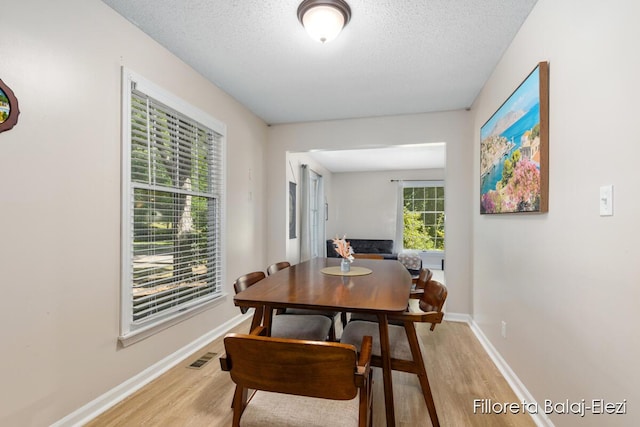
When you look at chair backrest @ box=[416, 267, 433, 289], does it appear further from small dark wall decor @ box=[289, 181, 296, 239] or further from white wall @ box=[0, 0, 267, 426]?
small dark wall decor @ box=[289, 181, 296, 239]

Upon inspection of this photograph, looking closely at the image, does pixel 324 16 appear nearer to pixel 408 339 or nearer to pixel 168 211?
pixel 168 211

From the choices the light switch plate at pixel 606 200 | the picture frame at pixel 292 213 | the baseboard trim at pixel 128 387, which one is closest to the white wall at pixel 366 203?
the picture frame at pixel 292 213

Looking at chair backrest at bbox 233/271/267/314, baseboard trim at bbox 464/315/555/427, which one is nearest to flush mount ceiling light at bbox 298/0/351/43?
chair backrest at bbox 233/271/267/314

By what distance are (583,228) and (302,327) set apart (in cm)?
153

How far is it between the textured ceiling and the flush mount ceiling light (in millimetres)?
70

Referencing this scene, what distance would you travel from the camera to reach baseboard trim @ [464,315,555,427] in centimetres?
165

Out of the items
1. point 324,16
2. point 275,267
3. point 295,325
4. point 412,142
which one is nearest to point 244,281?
point 295,325

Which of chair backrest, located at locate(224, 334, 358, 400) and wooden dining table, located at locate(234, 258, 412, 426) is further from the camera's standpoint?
wooden dining table, located at locate(234, 258, 412, 426)

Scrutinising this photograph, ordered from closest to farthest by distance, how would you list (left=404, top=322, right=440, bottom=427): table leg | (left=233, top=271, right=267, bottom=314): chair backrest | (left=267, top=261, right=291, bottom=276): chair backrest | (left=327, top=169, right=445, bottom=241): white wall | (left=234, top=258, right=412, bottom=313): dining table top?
(left=234, top=258, right=412, bottom=313): dining table top, (left=404, top=322, right=440, bottom=427): table leg, (left=233, top=271, right=267, bottom=314): chair backrest, (left=267, top=261, right=291, bottom=276): chair backrest, (left=327, top=169, right=445, bottom=241): white wall

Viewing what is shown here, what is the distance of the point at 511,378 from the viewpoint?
2.06m

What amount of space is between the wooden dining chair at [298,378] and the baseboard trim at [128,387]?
1190 mm

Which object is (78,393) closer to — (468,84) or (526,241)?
(526,241)

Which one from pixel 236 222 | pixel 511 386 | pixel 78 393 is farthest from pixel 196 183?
pixel 511 386

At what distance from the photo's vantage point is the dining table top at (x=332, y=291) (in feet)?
4.72
